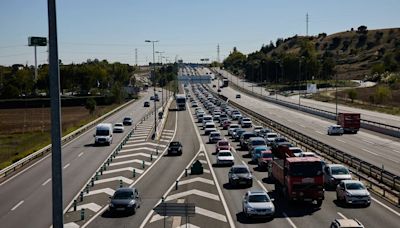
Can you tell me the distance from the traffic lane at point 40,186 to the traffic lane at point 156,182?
3278mm

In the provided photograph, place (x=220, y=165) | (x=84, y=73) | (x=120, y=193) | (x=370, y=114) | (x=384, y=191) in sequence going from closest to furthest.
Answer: (x=120, y=193)
(x=384, y=191)
(x=220, y=165)
(x=370, y=114)
(x=84, y=73)

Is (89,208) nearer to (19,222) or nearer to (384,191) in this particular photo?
(19,222)

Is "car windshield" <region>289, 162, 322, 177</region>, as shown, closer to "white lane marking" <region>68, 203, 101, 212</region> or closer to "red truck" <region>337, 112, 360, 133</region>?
"white lane marking" <region>68, 203, 101, 212</region>

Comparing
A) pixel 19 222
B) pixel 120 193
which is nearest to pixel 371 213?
pixel 120 193

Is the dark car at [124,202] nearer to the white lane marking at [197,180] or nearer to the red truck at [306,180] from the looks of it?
the red truck at [306,180]

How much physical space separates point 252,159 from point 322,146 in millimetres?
5807

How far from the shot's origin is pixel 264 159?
4212 cm

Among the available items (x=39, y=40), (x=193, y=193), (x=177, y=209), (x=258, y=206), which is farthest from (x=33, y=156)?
(x=39, y=40)

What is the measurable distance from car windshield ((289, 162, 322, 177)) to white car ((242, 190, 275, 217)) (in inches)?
80.8

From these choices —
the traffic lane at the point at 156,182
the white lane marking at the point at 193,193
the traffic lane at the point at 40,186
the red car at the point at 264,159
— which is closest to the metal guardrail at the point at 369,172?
the red car at the point at 264,159

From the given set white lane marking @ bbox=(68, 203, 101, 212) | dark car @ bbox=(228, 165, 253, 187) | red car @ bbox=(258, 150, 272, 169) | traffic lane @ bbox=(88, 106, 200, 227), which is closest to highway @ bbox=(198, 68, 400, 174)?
red car @ bbox=(258, 150, 272, 169)

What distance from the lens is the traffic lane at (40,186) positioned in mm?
28531

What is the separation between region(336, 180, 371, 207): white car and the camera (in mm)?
27609

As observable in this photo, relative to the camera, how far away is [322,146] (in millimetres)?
47000
